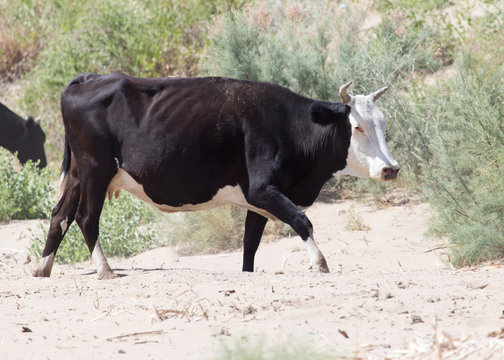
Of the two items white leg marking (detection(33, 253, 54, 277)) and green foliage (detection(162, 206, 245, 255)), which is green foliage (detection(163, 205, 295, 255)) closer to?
green foliage (detection(162, 206, 245, 255))

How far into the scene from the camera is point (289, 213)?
266 inches

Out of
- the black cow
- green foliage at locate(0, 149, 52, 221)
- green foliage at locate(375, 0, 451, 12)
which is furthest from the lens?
the black cow

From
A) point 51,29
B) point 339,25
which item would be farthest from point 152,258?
point 51,29

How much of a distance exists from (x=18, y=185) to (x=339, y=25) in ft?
16.5

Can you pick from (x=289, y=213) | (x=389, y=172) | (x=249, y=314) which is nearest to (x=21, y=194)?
(x=289, y=213)

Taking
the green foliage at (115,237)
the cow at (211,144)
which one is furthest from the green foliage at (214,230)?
the cow at (211,144)

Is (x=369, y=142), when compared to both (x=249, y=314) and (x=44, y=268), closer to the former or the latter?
(x=249, y=314)

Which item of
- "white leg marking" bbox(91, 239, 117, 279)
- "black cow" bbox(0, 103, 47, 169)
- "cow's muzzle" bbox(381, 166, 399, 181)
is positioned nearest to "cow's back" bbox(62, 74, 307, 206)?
"white leg marking" bbox(91, 239, 117, 279)

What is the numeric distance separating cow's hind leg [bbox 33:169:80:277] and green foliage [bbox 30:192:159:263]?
191 cm

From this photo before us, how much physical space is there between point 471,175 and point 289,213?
2.49m

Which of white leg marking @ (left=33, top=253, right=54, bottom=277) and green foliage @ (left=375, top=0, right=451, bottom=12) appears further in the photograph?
green foliage @ (left=375, top=0, right=451, bottom=12)

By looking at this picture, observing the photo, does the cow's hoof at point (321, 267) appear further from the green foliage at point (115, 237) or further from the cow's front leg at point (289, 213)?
the green foliage at point (115, 237)

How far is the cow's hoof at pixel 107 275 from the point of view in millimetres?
6996

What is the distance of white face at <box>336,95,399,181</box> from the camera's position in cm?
701
